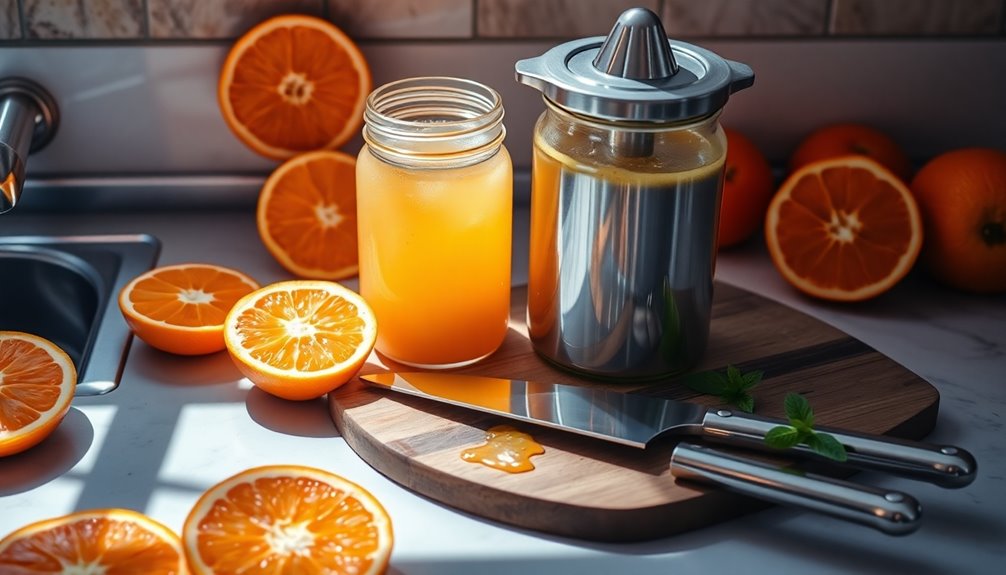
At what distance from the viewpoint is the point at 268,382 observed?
94 cm

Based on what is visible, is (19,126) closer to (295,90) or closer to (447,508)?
(295,90)

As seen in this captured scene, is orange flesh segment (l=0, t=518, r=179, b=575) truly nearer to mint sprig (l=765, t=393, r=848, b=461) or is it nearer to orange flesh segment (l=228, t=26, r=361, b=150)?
mint sprig (l=765, t=393, r=848, b=461)

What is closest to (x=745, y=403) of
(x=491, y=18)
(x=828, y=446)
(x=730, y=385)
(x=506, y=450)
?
(x=730, y=385)

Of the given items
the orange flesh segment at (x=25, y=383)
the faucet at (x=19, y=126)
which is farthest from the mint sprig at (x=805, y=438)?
the faucet at (x=19, y=126)

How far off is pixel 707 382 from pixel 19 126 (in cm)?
75

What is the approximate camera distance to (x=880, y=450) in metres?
0.84

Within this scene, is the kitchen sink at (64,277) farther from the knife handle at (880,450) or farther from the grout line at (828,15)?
the grout line at (828,15)

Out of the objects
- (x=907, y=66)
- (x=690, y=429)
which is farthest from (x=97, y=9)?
(x=907, y=66)

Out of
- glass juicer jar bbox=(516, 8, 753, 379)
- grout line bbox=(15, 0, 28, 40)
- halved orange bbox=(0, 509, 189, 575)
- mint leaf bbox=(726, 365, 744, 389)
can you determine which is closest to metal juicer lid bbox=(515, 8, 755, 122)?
glass juicer jar bbox=(516, 8, 753, 379)

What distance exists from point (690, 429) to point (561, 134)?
0.28 meters

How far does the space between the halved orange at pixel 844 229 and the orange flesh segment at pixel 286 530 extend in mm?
594

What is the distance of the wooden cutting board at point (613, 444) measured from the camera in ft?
2.74

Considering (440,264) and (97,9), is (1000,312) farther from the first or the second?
(97,9)

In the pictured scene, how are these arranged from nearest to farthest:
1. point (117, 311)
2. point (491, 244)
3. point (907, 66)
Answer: point (491, 244)
point (117, 311)
point (907, 66)
